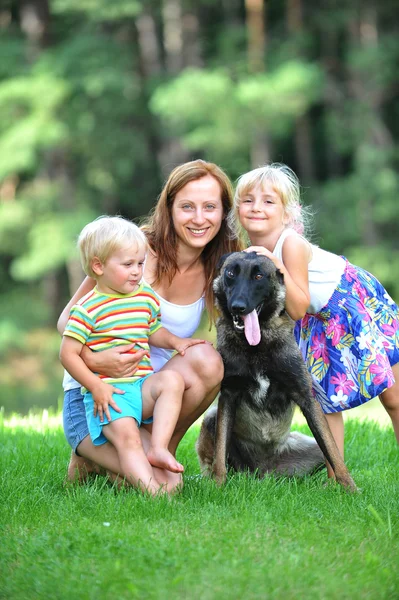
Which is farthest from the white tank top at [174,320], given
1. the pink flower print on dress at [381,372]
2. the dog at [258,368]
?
the pink flower print on dress at [381,372]

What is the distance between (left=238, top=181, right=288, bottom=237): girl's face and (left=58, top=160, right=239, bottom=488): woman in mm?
224

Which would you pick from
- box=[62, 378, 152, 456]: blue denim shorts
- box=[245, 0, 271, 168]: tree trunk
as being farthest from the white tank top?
box=[245, 0, 271, 168]: tree trunk

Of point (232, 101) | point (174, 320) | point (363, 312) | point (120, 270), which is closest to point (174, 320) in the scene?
point (174, 320)

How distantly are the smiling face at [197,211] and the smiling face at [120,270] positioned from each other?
582mm

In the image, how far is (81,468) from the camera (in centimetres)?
443

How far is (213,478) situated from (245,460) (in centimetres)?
48

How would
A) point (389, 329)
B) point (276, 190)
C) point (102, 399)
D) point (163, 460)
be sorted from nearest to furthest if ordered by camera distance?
point (163, 460), point (102, 399), point (276, 190), point (389, 329)

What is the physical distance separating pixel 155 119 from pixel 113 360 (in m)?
17.9

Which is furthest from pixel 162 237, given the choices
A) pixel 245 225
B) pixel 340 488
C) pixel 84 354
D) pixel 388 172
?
pixel 388 172

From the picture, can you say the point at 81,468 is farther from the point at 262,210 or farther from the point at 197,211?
the point at 262,210

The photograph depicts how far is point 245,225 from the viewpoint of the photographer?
4.69 metres

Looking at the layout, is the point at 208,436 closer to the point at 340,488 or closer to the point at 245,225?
the point at 340,488

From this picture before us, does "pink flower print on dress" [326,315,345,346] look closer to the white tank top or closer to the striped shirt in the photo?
the white tank top

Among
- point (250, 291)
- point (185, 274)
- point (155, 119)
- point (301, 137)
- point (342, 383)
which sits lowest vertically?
point (301, 137)
